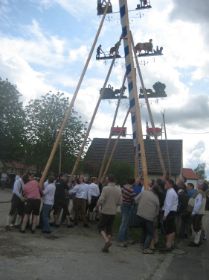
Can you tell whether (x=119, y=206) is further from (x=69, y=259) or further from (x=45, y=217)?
(x=69, y=259)

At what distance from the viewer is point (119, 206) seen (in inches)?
515

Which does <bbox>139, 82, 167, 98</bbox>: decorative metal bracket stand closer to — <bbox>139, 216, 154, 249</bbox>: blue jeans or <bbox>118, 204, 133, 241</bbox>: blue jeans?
<bbox>118, 204, 133, 241</bbox>: blue jeans

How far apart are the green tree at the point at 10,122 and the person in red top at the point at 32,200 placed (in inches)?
1328

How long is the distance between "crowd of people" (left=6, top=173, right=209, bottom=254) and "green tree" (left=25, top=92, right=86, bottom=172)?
2711cm

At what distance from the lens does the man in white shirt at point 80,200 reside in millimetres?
15547

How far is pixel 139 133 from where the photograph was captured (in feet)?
46.6

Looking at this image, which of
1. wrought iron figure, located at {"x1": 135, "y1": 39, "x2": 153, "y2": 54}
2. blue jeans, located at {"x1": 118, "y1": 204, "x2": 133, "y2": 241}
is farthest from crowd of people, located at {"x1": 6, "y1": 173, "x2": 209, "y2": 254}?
wrought iron figure, located at {"x1": 135, "y1": 39, "x2": 153, "y2": 54}

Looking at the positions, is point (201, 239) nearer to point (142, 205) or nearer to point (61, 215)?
point (142, 205)

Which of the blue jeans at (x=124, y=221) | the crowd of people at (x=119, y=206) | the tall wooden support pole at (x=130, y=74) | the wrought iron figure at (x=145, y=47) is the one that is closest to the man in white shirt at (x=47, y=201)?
the crowd of people at (x=119, y=206)

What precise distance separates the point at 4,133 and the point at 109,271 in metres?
39.4

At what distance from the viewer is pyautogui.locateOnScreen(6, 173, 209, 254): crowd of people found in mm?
11586

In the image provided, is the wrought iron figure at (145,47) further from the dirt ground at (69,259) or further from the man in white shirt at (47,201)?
the dirt ground at (69,259)

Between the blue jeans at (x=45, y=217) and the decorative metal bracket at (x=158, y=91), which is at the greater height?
the decorative metal bracket at (x=158, y=91)

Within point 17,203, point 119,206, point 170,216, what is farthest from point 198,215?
point 17,203
